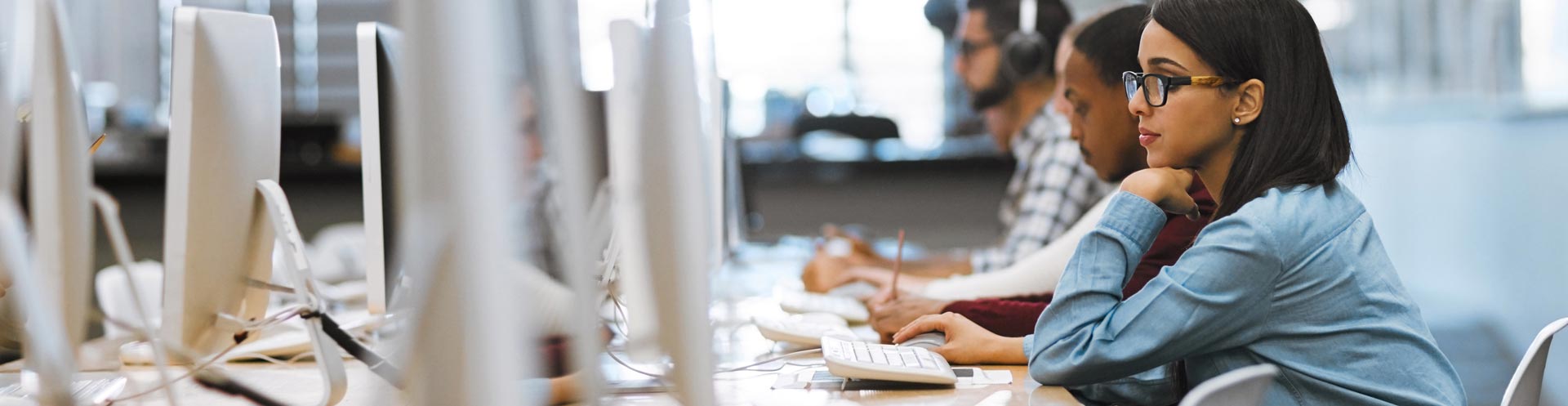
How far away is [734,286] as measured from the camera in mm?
2381

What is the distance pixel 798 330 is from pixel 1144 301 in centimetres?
53

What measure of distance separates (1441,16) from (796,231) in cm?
249

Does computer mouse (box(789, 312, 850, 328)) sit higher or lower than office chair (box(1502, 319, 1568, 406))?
lower

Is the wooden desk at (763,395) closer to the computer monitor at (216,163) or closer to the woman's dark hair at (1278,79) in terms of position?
the computer monitor at (216,163)

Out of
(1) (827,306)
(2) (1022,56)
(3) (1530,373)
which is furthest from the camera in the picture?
(2) (1022,56)

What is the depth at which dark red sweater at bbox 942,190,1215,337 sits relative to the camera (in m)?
1.45

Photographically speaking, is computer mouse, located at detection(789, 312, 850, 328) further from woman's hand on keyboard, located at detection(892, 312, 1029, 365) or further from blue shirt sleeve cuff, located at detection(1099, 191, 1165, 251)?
blue shirt sleeve cuff, located at detection(1099, 191, 1165, 251)

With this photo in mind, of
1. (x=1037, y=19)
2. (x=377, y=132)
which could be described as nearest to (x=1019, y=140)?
(x=1037, y=19)

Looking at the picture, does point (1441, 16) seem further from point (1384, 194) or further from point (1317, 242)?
point (1317, 242)

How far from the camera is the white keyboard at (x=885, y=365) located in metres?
1.19

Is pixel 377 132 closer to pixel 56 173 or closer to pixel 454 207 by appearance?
pixel 56 173

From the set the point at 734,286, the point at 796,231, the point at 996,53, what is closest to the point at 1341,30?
the point at 796,231

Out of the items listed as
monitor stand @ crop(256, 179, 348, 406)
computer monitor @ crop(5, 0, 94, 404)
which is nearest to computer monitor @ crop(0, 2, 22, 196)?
computer monitor @ crop(5, 0, 94, 404)

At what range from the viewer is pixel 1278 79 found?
113 cm
